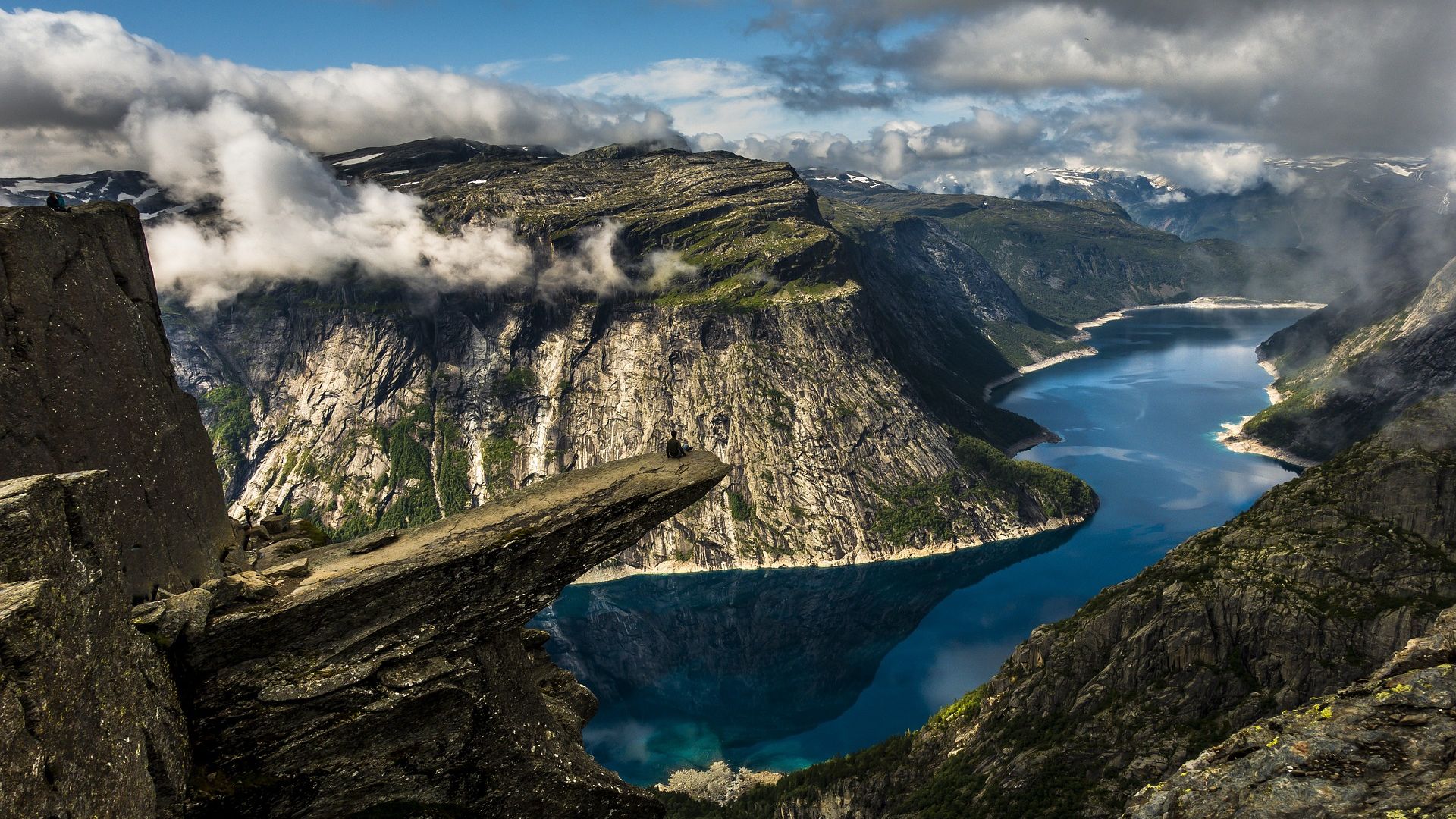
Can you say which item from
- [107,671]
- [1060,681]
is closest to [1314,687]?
[1060,681]

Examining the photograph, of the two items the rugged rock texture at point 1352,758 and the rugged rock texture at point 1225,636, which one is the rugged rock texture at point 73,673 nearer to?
the rugged rock texture at point 1352,758

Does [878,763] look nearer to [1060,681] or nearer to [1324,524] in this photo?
[1060,681]

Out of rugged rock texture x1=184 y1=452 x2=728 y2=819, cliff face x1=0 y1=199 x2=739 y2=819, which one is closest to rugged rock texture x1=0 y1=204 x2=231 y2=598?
cliff face x1=0 y1=199 x2=739 y2=819

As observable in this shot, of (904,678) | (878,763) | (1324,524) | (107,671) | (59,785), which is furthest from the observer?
(904,678)

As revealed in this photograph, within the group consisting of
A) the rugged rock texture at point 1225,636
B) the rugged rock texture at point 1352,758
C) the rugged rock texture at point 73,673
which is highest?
the rugged rock texture at point 73,673

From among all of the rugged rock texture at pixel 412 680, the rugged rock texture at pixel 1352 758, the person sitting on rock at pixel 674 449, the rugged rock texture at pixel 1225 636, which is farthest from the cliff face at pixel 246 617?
the rugged rock texture at pixel 1225 636

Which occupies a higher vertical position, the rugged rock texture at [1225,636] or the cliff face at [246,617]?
the cliff face at [246,617]

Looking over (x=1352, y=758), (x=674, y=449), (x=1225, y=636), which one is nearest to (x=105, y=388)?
(x=674, y=449)
